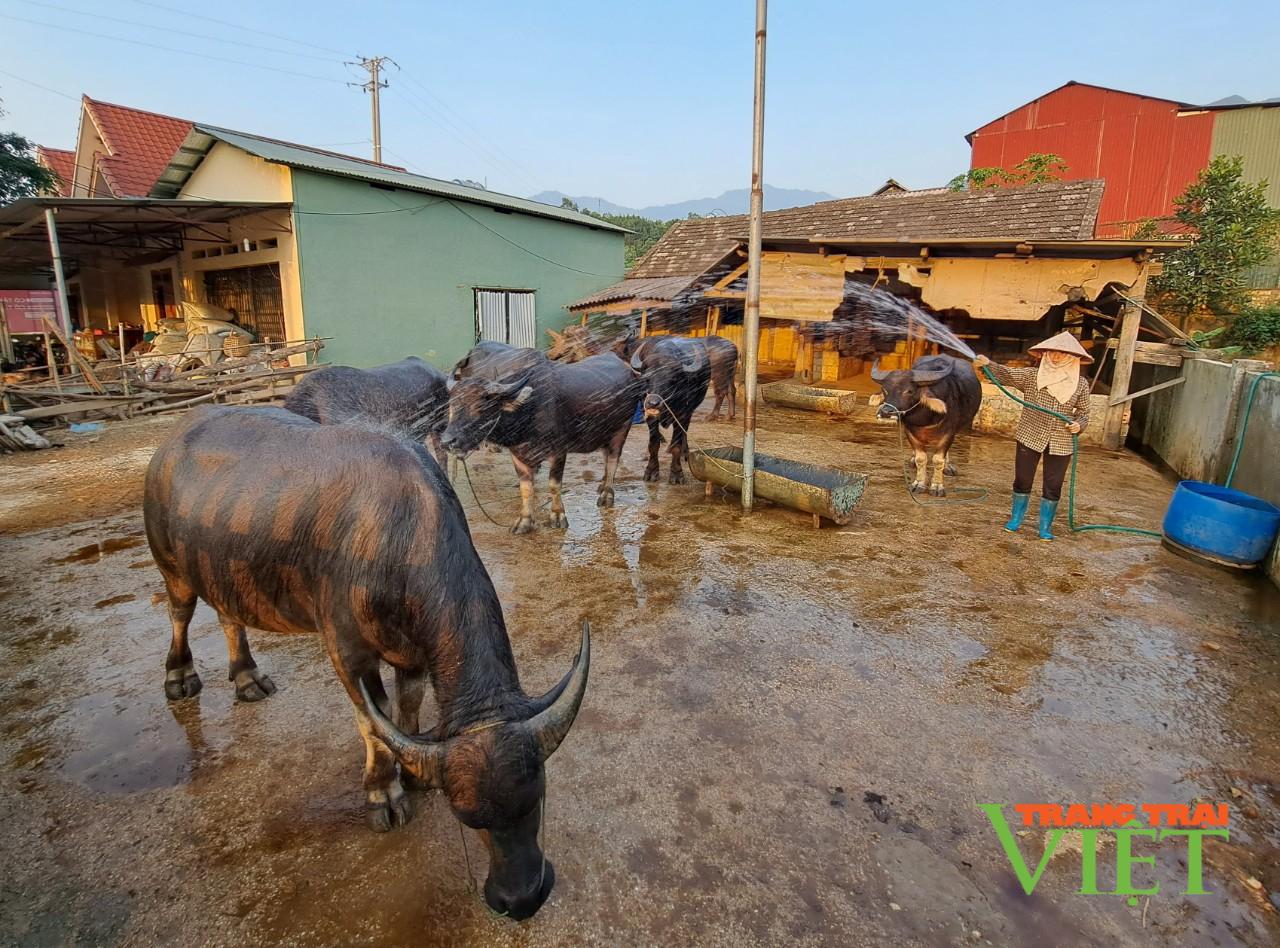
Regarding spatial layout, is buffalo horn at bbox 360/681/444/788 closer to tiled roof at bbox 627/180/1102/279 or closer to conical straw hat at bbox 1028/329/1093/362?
conical straw hat at bbox 1028/329/1093/362

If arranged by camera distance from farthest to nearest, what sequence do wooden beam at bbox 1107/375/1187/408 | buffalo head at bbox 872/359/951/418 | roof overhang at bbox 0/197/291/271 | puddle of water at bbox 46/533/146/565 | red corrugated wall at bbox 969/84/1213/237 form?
red corrugated wall at bbox 969/84/1213/237 → roof overhang at bbox 0/197/291/271 → wooden beam at bbox 1107/375/1187/408 → buffalo head at bbox 872/359/951/418 → puddle of water at bbox 46/533/146/565

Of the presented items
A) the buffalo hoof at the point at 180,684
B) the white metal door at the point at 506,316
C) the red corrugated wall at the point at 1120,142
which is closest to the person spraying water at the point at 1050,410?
the buffalo hoof at the point at 180,684

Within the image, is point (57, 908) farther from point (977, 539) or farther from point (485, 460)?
point (485, 460)

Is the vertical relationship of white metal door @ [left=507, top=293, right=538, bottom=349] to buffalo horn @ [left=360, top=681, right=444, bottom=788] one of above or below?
above

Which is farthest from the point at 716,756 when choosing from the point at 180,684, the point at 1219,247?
the point at 1219,247

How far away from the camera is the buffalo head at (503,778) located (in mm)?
1988

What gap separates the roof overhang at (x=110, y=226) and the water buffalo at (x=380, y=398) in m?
7.70

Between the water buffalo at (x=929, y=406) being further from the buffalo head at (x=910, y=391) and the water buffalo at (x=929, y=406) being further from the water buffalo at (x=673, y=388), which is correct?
the water buffalo at (x=673, y=388)

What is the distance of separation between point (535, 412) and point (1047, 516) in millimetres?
5290

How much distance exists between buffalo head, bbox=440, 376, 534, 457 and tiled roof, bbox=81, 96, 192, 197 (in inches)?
706

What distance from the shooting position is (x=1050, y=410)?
600 cm

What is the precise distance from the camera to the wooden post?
988 centimetres

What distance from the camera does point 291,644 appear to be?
4.34 metres

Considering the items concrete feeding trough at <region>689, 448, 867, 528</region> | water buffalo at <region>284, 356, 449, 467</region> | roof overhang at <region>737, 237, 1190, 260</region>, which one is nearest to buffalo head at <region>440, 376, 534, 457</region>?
water buffalo at <region>284, 356, 449, 467</region>
